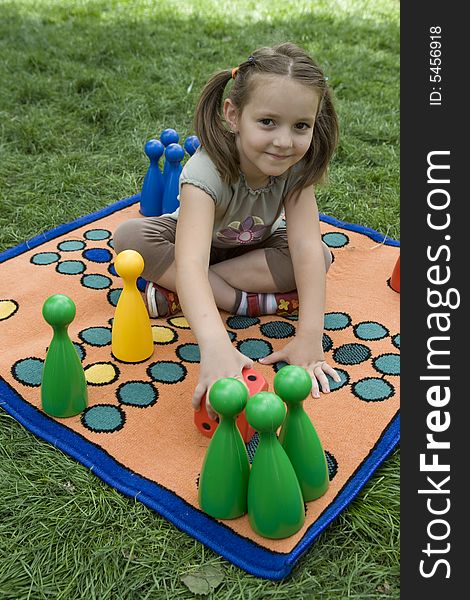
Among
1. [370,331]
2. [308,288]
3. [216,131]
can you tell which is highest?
[216,131]

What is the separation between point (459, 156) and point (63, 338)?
2.72 ft

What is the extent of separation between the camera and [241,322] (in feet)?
5.29

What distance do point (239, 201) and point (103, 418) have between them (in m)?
0.54

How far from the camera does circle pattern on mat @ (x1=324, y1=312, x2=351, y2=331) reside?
159cm

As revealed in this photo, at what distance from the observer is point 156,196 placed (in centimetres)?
201

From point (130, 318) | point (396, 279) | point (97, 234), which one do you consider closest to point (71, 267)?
point (97, 234)

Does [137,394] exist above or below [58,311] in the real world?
below

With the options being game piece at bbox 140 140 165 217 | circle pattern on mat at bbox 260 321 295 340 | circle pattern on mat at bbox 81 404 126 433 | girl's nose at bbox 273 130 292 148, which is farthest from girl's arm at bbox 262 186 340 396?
game piece at bbox 140 140 165 217

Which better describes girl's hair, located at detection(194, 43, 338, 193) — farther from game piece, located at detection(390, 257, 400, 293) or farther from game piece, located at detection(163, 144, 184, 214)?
game piece, located at detection(163, 144, 184, 214)

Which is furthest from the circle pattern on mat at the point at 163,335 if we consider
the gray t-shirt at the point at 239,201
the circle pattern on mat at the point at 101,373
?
the gray t-shirt at the point at 239,201

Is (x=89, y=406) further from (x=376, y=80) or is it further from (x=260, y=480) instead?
(x=376, y=80)

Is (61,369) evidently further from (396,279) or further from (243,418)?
(396,279)

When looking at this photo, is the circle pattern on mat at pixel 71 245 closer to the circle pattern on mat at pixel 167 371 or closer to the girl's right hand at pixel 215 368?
the circle pattern on mat at pixel 167 371

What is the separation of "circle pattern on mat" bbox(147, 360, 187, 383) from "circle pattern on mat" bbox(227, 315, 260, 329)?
19 centimetres
